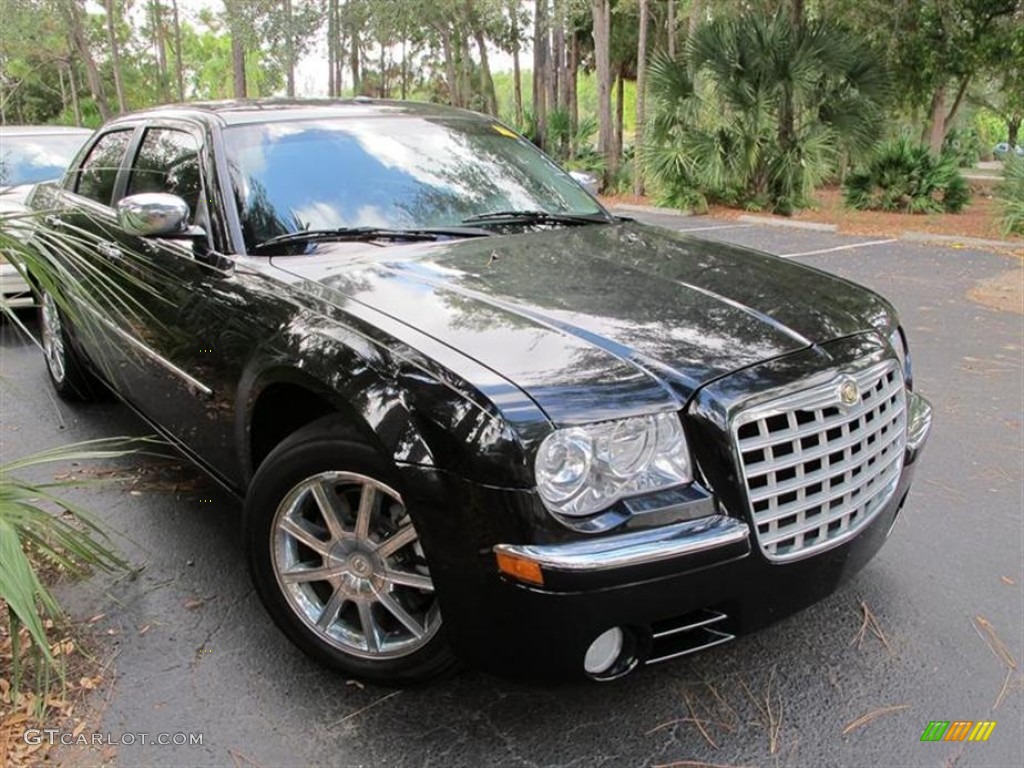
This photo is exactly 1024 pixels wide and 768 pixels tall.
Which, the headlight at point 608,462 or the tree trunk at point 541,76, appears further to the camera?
the tree trunk at point 541,76

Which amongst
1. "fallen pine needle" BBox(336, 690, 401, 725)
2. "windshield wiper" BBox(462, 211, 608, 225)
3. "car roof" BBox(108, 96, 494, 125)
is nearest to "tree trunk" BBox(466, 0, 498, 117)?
"car roof" BBox(108, 96, 494, 125)

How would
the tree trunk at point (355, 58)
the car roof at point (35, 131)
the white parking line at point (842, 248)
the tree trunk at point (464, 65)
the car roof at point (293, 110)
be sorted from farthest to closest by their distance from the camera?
the tree trunk at point (355, 58) < the tree trunk at point (464, 65) < the white parking line at point (842, 248) < the car roof at point (35, 131) < the car roof at point (293, 110)

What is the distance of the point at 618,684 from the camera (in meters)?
2.69

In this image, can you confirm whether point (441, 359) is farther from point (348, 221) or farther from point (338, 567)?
point (348, 221)

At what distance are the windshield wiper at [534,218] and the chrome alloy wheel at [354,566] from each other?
4.71 feet

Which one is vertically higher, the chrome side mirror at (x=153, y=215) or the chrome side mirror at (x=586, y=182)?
the chrome side mirror at (x=586, y=182)

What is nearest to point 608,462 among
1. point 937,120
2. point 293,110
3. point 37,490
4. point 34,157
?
point 37,490

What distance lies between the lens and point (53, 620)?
285 centimetres

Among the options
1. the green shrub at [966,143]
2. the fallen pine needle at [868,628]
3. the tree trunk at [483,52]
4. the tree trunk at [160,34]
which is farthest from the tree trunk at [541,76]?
the fallen pine needle at [868,628]

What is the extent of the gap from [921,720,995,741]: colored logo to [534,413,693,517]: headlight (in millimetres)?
1139

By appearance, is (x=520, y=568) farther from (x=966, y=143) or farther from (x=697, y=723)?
(x=966, y=143)

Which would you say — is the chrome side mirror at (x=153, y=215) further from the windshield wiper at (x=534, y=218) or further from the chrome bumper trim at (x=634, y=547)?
the chrome bumper trim at (x=634, y=547)

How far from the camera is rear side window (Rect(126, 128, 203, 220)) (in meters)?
3.53

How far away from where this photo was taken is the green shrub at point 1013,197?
12.8 m
